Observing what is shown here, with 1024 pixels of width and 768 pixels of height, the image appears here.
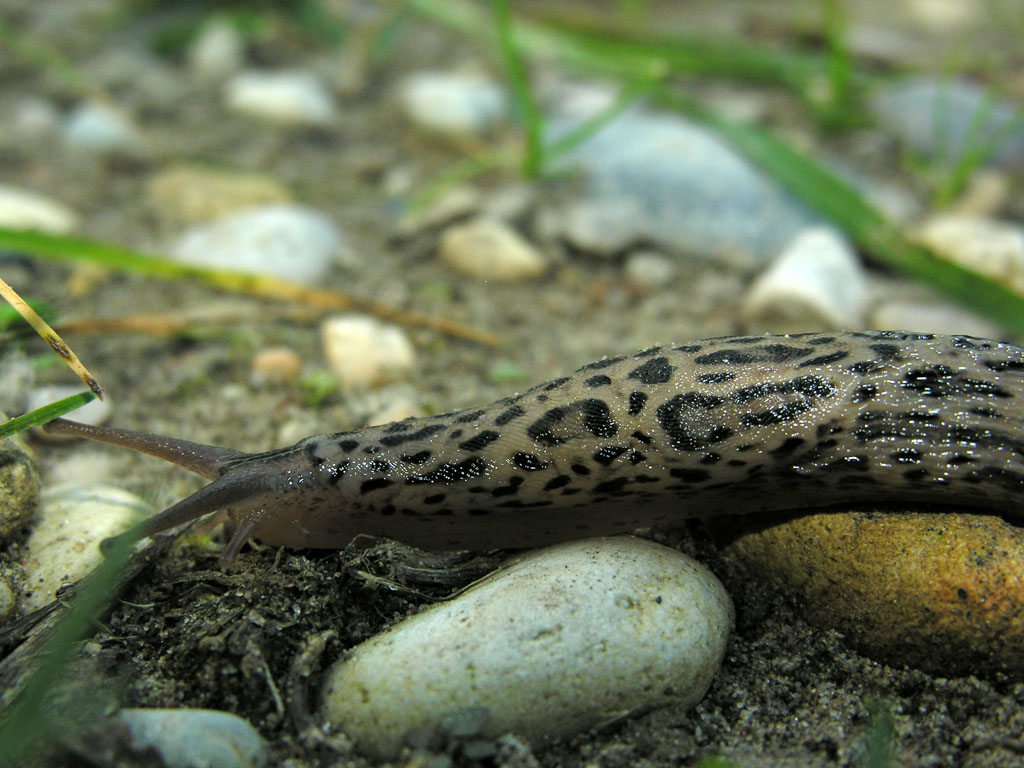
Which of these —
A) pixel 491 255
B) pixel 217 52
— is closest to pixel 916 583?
pixel 491 255

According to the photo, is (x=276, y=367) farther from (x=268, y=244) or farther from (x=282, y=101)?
(x=282, y=101)

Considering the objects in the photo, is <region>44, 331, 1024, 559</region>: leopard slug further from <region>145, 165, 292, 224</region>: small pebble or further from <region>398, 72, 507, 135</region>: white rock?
<region>398, 72, 507, 135</region>: white rock

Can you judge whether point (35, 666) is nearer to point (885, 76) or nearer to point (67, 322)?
point (67, 322)

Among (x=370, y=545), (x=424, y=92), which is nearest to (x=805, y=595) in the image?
(x=370, y=545)

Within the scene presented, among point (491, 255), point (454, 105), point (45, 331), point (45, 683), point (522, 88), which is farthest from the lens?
point (454, 105)

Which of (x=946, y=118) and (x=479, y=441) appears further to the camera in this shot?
(x=946, y=118)

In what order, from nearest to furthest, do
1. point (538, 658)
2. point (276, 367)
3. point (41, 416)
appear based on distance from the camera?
point (538, 658) < point (41, 416) < point (276, 367)

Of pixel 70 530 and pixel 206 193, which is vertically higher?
pixel 206 193
